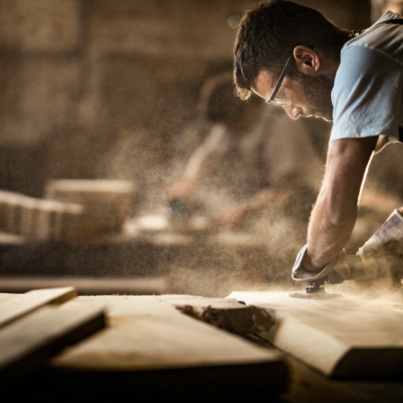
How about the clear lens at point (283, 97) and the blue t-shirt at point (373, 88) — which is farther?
the clear lens at point (283, 97)

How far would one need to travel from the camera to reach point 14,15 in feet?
14.0

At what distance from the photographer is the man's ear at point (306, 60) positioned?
1.51 metres

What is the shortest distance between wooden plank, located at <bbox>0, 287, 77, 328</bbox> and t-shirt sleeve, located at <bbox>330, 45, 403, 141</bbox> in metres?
0.92

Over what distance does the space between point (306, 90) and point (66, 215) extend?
9.41ft

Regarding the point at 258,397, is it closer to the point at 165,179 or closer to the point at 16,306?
the point at 16,306

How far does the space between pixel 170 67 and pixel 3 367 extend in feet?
13.6

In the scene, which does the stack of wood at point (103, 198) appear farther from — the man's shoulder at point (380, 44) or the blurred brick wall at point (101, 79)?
the man's shoulder at point (380, 44)

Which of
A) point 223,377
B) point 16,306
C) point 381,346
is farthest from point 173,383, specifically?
point 16,306

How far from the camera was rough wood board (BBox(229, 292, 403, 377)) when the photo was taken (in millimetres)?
833

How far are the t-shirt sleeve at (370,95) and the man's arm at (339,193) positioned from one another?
1.6 inches

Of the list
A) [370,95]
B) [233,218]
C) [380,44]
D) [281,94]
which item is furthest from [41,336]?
[233,218]

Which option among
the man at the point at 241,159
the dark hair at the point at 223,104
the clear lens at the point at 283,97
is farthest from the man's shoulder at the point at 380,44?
the dark hair at the point at 223,104

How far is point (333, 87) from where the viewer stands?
132 centimetres

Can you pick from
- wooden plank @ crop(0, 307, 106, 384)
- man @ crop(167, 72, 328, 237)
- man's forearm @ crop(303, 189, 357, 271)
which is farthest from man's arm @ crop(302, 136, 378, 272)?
man @ crop(167, 72, 328, 237)
